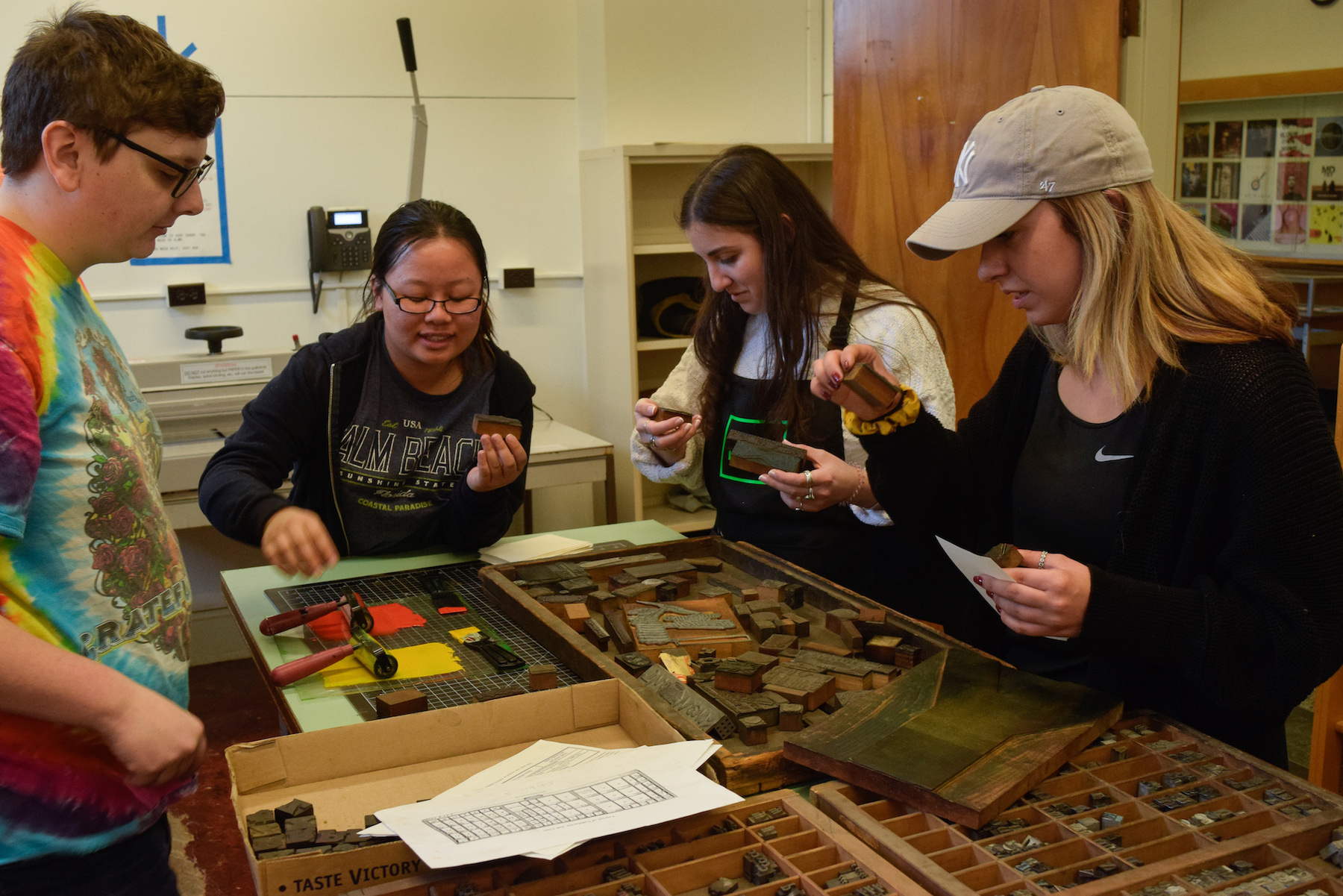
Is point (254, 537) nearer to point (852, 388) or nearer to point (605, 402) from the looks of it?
point (852, 388)

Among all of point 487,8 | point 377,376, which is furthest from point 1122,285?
point 487,8

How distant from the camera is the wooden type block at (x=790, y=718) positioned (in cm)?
147

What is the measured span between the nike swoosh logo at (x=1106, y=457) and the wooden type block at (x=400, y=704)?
1058mm

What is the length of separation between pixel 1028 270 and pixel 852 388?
1.03ft

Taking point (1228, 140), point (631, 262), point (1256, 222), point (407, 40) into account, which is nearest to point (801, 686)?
point (407, 40)

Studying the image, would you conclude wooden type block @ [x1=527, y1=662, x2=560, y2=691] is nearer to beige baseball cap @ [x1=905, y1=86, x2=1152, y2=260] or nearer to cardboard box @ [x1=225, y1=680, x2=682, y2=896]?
cardboard box @ [x1=225, y1=680, x2=682, y2=896]

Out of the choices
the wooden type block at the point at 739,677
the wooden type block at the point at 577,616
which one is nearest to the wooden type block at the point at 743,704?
Answer: the wooden type block at the point at 739,677

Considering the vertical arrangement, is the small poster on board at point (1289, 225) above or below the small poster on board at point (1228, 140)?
below

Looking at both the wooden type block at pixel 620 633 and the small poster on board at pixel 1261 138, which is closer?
the wooden type block at pixel 620 633

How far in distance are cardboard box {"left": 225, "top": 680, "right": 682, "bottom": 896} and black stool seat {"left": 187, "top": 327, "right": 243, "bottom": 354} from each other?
289cm

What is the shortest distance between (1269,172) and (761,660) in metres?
3.58

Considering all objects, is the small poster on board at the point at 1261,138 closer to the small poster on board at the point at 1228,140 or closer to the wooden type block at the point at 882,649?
the small poster on board at the point at 1228,140

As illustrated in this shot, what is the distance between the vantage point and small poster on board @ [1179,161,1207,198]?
4.30 m

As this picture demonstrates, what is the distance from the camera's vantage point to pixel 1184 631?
1360 millimetres
